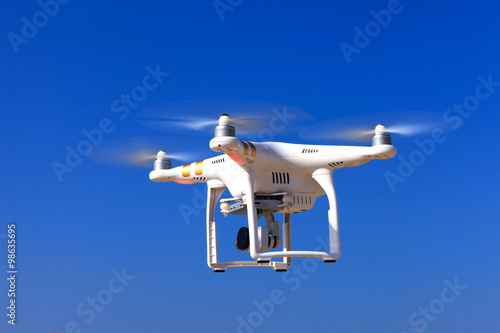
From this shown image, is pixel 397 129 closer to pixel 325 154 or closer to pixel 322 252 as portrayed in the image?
pixel 325 154

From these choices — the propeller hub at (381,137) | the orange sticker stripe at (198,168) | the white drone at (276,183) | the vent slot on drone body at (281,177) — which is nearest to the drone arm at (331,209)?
the white drone at (276,183)

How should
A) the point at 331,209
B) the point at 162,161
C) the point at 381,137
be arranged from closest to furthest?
the point at 381,137 → the point at 331,209 → the point at 162,161

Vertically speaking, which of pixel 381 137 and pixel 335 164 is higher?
pixel 381 137

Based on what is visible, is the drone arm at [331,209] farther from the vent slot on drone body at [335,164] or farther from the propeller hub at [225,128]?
the propeller hub at [225,128]

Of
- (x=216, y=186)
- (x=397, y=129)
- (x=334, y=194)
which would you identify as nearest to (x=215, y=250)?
(x=216, y=186)

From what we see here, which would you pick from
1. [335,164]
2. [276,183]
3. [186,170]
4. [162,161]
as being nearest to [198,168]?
[186,170]

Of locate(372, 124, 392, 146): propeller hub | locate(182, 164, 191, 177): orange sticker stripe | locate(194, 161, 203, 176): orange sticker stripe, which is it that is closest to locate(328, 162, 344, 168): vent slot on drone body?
locate(372, 124, 392, 146): propeller hub

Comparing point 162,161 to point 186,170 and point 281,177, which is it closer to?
point 186,170
